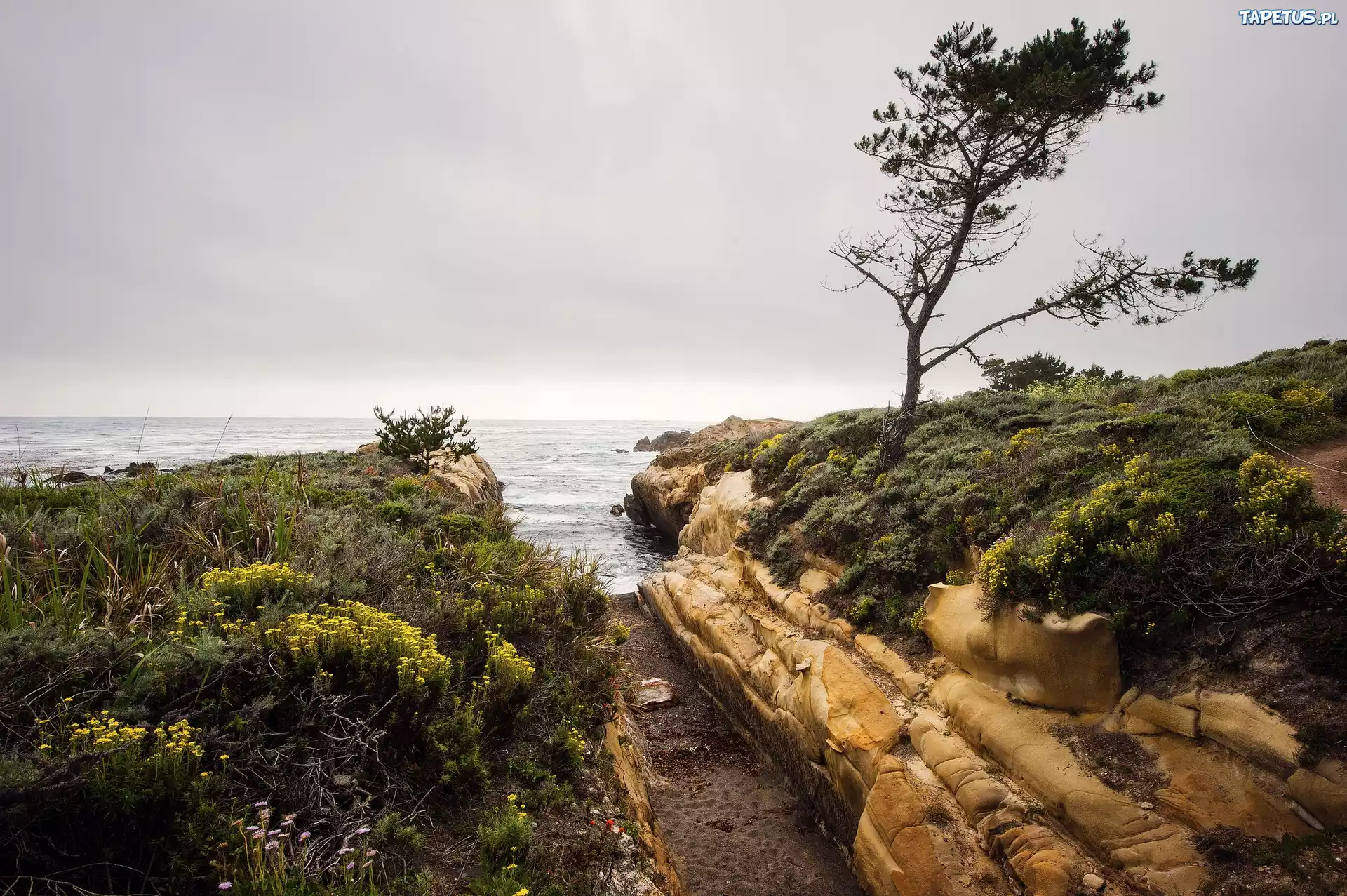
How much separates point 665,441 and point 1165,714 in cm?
5184

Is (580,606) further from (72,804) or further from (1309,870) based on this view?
(1309,870)

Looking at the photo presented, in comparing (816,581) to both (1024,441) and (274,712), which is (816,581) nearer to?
(1024,441)

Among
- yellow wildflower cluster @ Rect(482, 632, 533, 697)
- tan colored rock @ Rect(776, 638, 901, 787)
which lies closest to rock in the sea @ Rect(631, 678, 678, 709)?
tan colored rock @ Rect(776, 638, 901, 787)

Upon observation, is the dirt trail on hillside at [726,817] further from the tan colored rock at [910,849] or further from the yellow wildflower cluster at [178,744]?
the yellow wildflower cluster at [178,744]

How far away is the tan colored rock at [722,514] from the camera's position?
46.9 ft

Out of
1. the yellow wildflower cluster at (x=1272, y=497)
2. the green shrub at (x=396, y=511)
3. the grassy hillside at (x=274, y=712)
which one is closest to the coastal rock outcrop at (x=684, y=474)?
the green shrub at (x=396, y=511)

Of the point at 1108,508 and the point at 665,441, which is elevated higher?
the point at 1108,508

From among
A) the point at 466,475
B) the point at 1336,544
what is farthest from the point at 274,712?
the point at 466,475

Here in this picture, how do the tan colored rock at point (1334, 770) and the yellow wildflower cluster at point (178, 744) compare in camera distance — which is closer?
the yellow wildflower cluster at point (178, 744)

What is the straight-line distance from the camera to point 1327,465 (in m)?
7.01

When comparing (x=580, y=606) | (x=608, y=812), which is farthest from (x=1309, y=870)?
(x=580, y=606)

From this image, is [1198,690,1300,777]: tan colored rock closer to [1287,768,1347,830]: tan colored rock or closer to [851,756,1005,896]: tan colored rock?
[1287,768,1347,830]: tan colored rock

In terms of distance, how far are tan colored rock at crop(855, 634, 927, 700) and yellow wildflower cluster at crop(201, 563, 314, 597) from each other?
6675 mm

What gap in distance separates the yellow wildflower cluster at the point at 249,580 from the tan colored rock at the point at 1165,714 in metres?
7.47
